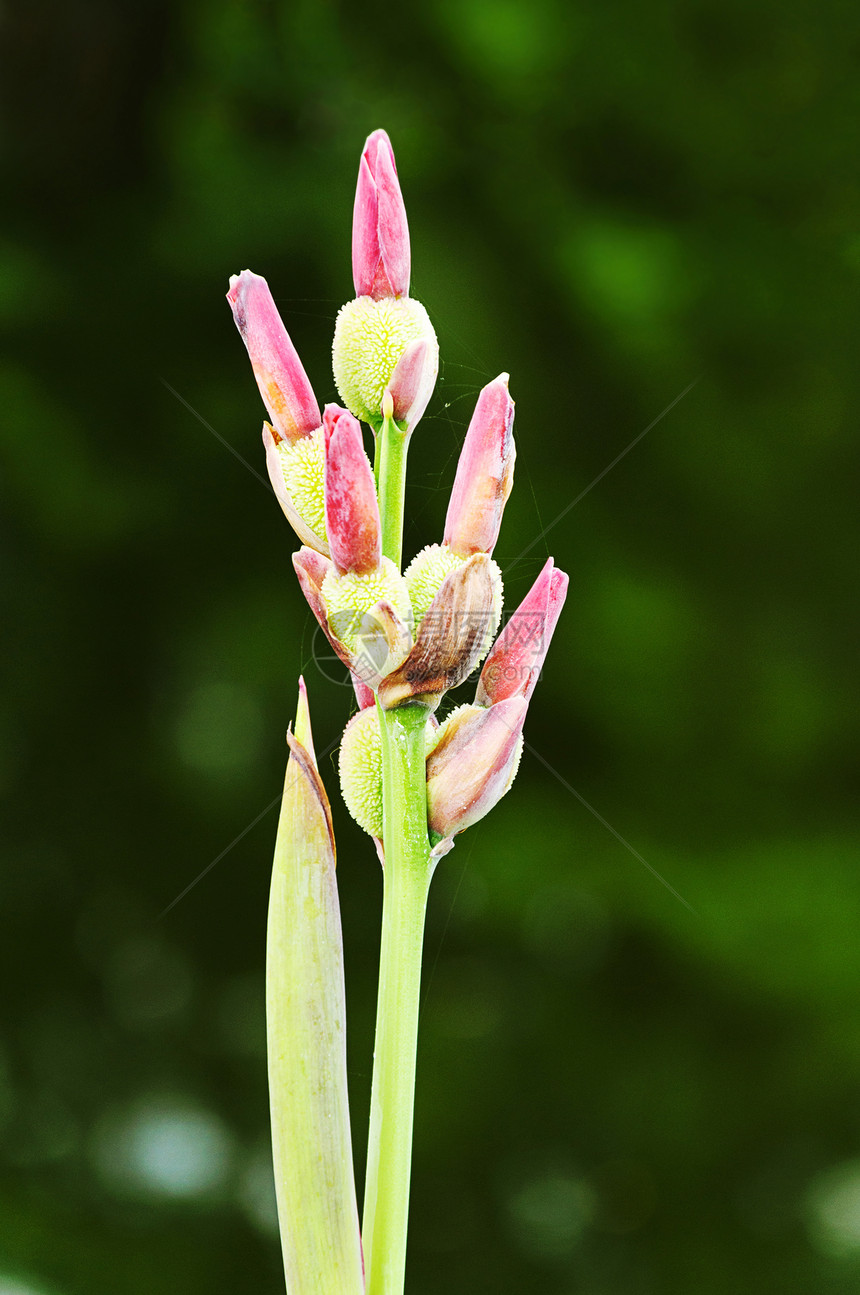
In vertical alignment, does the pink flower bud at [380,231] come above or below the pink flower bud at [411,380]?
above

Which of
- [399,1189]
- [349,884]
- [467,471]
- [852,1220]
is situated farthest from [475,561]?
[852,1220]

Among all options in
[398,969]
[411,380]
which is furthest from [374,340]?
[398,969]

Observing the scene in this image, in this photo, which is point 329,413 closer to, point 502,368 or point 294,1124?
point 294,1124

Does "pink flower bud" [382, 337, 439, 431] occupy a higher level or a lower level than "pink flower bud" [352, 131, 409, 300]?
lower

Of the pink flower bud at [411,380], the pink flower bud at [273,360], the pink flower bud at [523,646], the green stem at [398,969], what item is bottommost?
the green stem at [398,969]

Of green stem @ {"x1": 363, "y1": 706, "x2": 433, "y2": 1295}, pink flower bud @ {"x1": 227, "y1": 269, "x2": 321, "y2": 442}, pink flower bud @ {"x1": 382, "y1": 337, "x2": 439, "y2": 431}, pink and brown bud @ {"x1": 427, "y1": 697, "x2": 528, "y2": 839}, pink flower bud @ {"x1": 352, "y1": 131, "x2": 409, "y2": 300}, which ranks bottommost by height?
green stem @ {"x1": 363, "y1": 706, "x2": 433, "y2": 1295}

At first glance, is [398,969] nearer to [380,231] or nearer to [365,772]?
[365,772]
